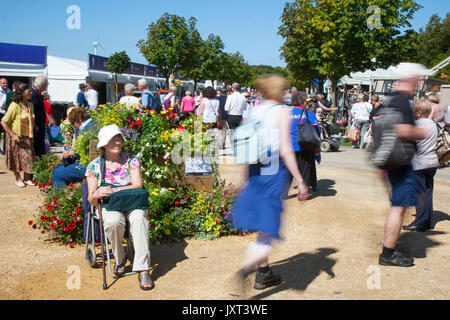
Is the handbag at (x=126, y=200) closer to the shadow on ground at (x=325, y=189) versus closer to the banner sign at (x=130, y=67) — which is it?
the shadow on ground at (x=325, y=189)

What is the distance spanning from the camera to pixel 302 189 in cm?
355

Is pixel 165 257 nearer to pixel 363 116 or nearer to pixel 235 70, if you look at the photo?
pixel 363 116

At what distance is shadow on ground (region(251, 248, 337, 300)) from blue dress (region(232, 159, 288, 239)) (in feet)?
2.13

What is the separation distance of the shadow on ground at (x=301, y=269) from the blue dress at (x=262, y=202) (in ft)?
2.13

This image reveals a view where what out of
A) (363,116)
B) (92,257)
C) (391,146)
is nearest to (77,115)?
(92,257)

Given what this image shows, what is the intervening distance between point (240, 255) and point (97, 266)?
151cm

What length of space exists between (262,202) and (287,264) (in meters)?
1.24

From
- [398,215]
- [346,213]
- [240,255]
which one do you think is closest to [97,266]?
[240,255]

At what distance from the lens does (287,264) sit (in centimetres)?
447

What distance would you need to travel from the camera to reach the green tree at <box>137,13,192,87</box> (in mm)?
26766

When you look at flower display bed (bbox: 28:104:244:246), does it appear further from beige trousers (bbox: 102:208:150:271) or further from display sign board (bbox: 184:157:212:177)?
beige trousers (bbox: 102:208:150:271)

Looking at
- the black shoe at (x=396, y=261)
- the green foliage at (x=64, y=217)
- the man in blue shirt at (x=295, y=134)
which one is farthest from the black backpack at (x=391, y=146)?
the green foliage at (x=64, y=217)

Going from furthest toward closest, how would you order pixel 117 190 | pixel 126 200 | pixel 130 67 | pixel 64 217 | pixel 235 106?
pixel 130 67, pixel 235 106, pixel 64 217, pixel 117 190, pixel 126 200

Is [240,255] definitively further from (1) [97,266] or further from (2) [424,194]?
(2) [424,194]
